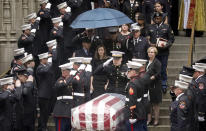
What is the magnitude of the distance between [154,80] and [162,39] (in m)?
1.64

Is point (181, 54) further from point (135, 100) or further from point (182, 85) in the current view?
point (182, 85)

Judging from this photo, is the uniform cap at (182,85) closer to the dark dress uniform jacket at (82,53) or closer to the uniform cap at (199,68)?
the uniform cap at (199,68)

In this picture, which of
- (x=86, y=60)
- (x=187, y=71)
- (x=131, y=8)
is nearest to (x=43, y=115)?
(x=86, y=60)

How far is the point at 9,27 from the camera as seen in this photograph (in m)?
16.5

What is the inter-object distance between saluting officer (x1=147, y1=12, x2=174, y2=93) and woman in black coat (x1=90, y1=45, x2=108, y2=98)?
1746 millimetres

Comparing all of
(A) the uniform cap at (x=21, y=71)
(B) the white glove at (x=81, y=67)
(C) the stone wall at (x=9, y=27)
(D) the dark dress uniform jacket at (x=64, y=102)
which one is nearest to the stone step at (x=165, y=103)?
(B) the white glove at (x=81, y=67)

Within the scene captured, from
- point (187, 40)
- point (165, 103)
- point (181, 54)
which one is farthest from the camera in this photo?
point (187, 40)

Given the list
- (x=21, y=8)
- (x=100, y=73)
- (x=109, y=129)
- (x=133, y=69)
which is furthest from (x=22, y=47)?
(x=109, y=129)

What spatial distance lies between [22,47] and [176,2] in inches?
255

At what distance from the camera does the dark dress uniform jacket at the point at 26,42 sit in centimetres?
1462

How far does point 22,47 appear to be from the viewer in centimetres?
1492

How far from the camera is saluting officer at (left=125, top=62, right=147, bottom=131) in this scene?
11.3m

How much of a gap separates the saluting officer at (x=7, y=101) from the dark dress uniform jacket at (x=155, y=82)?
3125mm

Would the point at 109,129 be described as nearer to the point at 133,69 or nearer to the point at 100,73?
the point at 133,69
